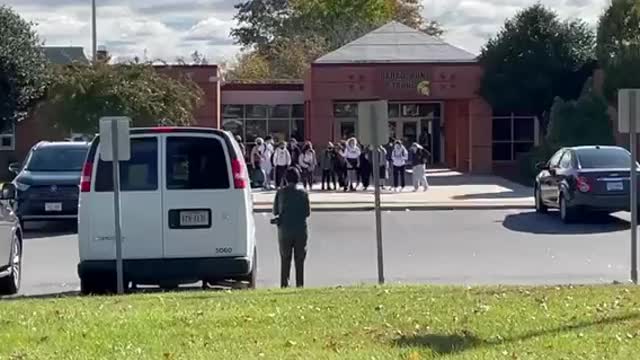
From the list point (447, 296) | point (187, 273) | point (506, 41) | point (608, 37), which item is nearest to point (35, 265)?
point (187, 273)

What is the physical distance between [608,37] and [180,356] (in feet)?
121

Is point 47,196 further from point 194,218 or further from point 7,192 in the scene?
point 194,218

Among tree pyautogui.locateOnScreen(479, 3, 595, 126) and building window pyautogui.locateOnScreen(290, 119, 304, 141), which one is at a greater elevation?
tree pyautogui.locateOnScreen(479, 3, 595, 126)

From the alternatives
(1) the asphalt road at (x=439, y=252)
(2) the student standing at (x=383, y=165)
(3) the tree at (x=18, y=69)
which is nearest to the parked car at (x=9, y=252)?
(1) the asphalt road at (x=439, y=252)

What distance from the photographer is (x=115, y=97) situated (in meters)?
42.5

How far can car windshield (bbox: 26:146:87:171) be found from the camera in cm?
2730

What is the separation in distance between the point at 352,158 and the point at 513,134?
13923mm

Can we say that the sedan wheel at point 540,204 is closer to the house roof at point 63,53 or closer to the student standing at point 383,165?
the student standing at point 383,165

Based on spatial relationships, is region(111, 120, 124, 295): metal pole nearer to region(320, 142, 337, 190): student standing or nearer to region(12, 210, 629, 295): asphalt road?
region(12, 210, 629, 295): asphalt road

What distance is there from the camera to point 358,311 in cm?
1096

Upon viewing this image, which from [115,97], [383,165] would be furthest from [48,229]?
[383,165]

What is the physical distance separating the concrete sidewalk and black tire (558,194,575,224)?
5266mm

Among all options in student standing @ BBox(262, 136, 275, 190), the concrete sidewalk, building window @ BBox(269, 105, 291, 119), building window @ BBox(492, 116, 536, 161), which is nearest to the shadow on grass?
the concrete sidewalk

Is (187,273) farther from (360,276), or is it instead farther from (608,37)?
(608,37)
